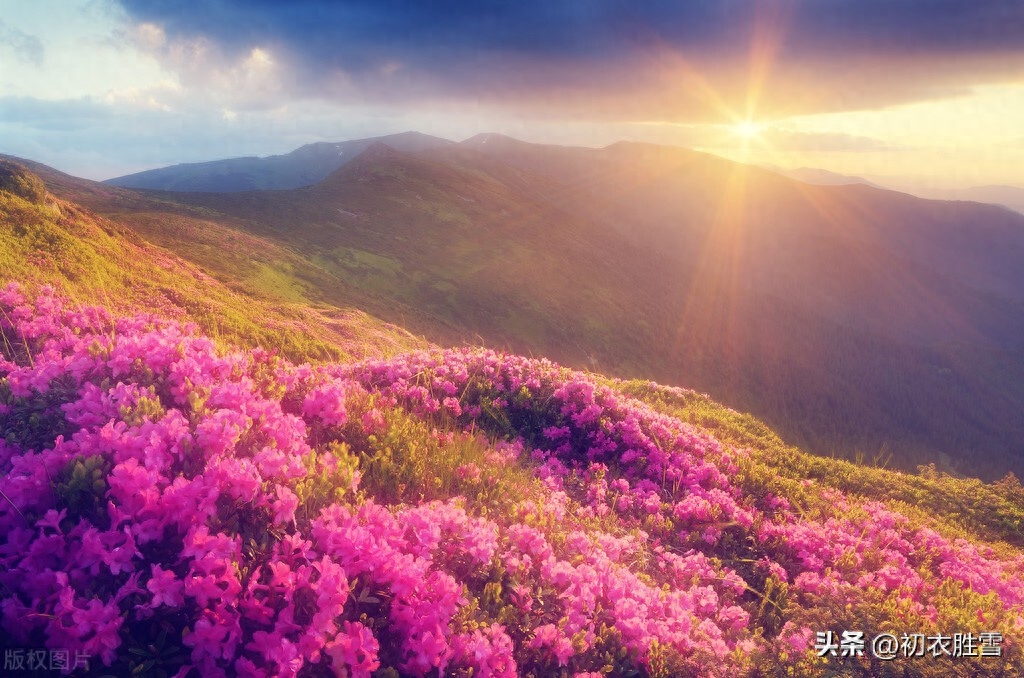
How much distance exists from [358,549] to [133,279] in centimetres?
1781

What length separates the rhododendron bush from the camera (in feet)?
12.5

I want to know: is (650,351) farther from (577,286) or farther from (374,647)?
(374,647)

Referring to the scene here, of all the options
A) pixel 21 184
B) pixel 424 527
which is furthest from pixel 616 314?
pixel 424 527

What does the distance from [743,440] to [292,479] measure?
536 inches

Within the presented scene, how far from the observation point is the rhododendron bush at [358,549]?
3.80m

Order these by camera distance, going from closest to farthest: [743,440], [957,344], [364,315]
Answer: [743,440], [364,315], [957,344]

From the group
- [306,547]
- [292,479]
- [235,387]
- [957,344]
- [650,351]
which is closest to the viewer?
[306,547]

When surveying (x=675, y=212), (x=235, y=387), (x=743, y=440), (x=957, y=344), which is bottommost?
(x=957, y=344)

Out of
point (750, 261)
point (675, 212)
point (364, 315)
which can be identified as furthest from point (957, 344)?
point (364, 315)

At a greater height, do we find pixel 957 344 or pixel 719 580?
pixel 719 580

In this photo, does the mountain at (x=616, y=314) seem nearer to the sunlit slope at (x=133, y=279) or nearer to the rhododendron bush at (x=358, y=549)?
the sunlit slope at (x=133, y=279)

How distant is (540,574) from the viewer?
541 cm

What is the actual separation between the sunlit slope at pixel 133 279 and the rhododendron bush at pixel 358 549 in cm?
519

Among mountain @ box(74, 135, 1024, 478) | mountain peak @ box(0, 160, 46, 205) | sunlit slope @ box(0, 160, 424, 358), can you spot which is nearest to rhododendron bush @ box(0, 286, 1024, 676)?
sunlit slope @ box(0, 160, 424, 358)
